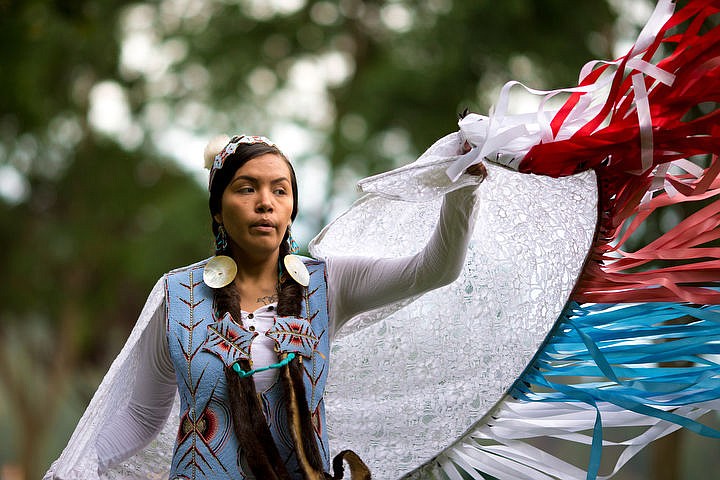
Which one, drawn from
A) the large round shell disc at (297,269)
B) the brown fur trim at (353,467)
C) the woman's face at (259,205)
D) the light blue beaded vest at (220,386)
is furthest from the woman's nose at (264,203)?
the brown fur trim at (353,467)

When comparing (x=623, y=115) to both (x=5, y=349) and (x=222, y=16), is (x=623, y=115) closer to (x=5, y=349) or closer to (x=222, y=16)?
(x=222, y=16)

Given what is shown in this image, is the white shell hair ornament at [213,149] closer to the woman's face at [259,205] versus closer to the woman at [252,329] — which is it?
the woman at [252,329]

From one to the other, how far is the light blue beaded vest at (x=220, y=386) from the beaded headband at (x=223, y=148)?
361mm

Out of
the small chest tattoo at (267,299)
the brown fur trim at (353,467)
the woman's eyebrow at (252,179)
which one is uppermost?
the woman's eyebrow at (252,179)

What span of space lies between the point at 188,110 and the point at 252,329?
1104cm

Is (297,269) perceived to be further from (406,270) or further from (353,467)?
(353,467)

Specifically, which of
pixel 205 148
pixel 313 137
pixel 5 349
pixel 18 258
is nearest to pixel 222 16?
pixel 313 137

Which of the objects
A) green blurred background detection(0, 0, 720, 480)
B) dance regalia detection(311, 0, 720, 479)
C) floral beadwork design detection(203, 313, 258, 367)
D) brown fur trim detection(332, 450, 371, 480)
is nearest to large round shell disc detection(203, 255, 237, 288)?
floral beadwork design detection(203, 313, 258, 367)

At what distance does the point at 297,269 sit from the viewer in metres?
2.37

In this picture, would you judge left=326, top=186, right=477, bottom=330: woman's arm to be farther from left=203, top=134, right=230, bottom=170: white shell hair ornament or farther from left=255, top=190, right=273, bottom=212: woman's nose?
left=203, top=134, right=230, bottom=170: white shell hair ornament

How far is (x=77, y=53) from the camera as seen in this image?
42.9ft

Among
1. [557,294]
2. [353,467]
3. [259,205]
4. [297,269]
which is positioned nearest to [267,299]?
[297,269]

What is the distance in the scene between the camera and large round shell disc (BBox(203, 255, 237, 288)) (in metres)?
2.37

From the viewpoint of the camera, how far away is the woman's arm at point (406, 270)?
2170 millimetres
